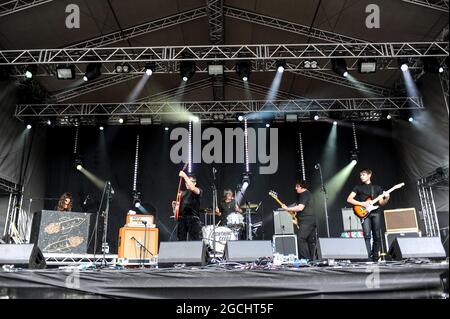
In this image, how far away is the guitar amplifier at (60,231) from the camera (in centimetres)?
771

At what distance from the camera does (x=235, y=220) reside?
8.32 m

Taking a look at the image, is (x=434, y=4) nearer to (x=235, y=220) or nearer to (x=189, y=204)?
(x=235, y=220)

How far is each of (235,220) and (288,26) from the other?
4.89 m

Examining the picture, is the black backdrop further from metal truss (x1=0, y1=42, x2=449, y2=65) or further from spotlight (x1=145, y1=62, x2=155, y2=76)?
spotlight (x1=145, y1=62, x2=155, y2=76)

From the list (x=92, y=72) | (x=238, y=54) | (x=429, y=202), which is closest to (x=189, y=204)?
(x=92, y=72)

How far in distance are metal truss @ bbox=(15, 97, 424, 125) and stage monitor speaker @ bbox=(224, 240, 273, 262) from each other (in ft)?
21.6

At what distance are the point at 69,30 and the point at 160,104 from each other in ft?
11.6

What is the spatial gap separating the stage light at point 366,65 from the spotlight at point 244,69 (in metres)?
2.39

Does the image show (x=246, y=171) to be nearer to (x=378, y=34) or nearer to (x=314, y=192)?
(x=314, y=192)

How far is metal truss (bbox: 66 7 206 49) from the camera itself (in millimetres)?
9922

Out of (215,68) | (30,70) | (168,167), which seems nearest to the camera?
(30,70)

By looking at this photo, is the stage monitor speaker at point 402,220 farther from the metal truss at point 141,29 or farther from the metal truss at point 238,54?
the metal truss at point 141,29

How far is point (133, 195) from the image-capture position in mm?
12086

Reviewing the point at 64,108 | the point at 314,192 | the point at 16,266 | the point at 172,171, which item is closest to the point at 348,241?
the point at 16,266
